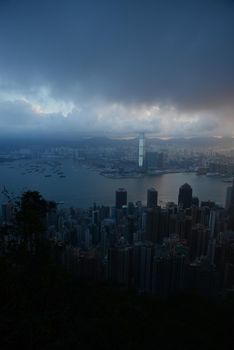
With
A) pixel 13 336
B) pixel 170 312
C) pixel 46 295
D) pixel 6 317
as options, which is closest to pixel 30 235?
pixel 46 295

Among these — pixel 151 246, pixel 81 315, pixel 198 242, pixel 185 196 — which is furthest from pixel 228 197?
pixel 81 315

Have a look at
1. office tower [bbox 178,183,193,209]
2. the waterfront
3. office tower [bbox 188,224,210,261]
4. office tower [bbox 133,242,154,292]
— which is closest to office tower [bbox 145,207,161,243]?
office tower [bbox 188,224,210,261]

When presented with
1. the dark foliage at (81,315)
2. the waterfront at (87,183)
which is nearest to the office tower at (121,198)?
the waterfront at (87,183)

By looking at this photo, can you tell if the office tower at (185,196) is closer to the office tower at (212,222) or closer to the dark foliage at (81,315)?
the office tower at (212,222)

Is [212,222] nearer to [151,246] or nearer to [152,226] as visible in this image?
[152,226]

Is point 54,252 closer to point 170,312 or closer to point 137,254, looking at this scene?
point 170,312

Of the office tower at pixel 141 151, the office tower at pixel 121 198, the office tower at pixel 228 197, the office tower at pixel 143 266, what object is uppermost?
the office tower at pixel 141 151
